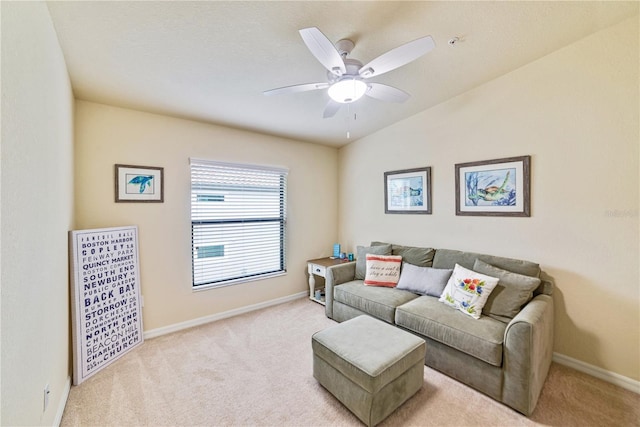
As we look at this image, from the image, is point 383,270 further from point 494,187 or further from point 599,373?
point 599,373

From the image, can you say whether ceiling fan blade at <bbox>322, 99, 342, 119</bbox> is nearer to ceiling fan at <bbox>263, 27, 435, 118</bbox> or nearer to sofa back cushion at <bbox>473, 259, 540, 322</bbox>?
ceiling fan at <bbox>263, 27, 435, 118</bbox>

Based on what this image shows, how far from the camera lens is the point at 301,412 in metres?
1.83

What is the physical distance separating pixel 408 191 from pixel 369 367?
234 cm

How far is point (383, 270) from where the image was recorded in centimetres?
316

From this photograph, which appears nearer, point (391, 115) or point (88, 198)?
point (88, 198)

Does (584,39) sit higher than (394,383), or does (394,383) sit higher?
(584,39)

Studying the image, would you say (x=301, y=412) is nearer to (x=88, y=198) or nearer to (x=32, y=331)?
(x=32, y=331)

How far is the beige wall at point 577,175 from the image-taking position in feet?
6.74

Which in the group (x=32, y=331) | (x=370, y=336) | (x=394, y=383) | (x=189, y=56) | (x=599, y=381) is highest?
(x=189, y=56)

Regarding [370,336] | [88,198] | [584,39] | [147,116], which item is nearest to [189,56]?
[147,116]

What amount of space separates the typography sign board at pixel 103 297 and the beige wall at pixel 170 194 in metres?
0.16

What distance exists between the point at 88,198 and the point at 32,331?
1.65 metres

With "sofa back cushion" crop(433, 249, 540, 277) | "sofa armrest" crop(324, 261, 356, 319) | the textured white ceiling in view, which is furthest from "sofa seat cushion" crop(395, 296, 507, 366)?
the textured white ceiling

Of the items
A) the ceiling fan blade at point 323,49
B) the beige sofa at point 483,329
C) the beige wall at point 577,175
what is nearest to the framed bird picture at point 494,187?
the beige wall at point 577,175
